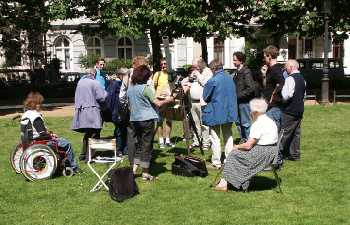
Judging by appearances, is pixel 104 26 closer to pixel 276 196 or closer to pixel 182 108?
pixel 182 108

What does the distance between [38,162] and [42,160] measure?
0.09 meters

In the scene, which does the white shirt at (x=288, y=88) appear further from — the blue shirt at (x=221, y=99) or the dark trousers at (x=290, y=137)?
the blue shirt at (x=221, y=99)

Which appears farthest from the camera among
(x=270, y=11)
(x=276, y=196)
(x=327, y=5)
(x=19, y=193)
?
(x=270, y=11)

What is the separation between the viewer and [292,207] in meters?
8.18

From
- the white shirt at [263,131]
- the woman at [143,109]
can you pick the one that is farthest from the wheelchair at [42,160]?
the white shirt at [263,131]

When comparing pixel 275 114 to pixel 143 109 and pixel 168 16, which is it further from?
pixel 168 16

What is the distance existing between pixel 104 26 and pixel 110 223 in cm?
1928

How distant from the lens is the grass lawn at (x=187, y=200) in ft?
25.5

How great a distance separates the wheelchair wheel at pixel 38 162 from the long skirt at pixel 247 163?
2956mm

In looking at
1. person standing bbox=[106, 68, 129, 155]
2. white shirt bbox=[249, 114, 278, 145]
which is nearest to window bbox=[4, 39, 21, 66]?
person standing bbox=[106, 68, 129, 155]

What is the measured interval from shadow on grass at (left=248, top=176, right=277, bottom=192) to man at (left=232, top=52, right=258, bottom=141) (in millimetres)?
1291

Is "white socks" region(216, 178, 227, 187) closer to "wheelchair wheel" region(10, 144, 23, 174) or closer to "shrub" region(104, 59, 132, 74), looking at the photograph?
"wheelchair wheel" region(10, 144, 23, 174)

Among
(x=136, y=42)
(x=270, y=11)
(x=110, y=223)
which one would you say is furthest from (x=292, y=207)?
(x=136, y=42)

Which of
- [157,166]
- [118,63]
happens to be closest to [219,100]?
[157,166]
